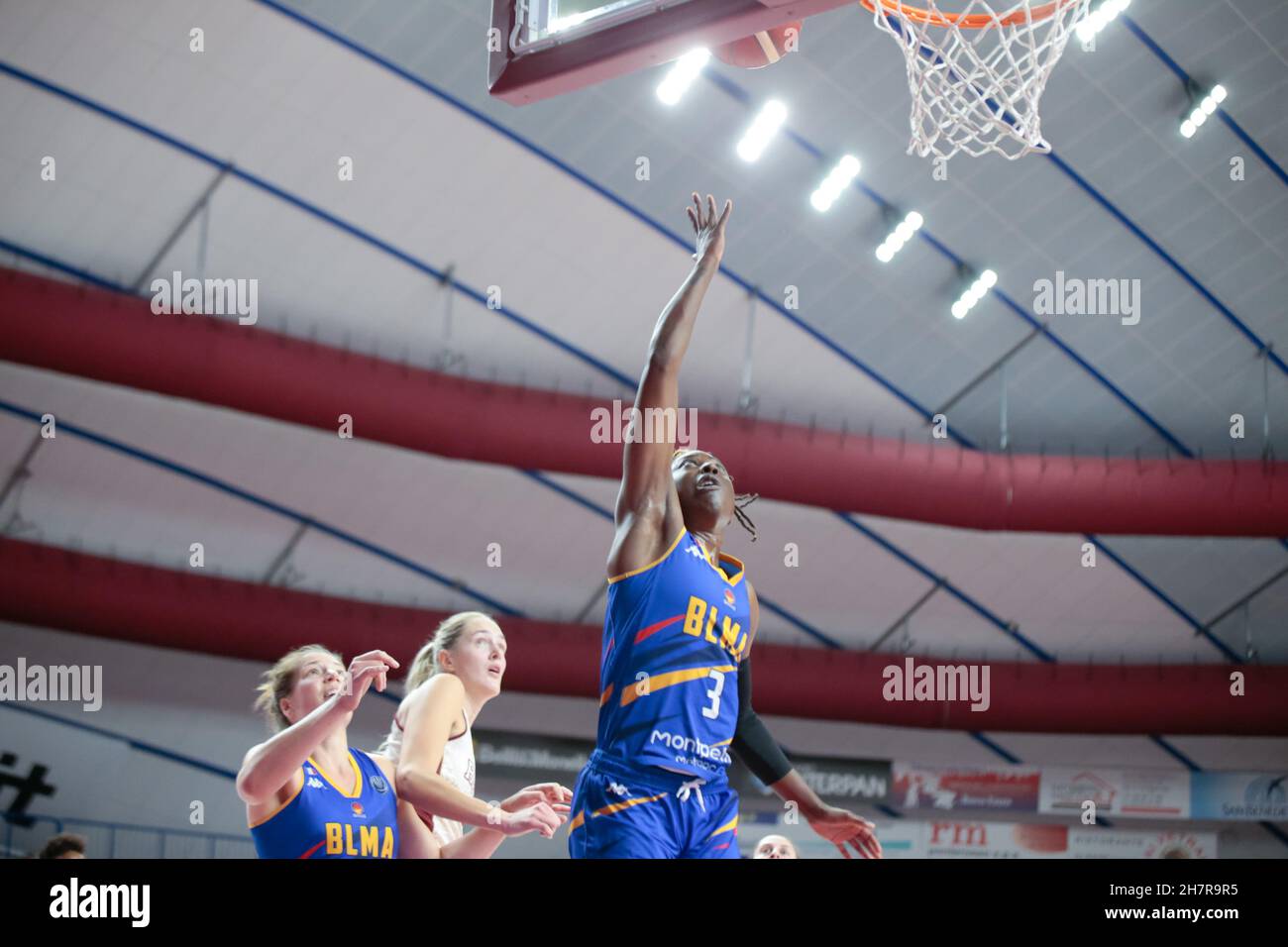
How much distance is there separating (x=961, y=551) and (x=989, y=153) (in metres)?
5.65

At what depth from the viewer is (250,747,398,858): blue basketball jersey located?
14.1 ft

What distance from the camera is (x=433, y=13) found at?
1286 cm

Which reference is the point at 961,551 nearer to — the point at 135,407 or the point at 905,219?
the point at 905,219

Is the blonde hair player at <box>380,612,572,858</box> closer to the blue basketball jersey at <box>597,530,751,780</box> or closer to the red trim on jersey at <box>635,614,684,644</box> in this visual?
the blue basketball jersey at <box>597,530,751,780</box>

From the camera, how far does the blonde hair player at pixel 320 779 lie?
3.91 metres

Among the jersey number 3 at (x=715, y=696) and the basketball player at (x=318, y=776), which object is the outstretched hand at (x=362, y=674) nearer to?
the basketball player at (x=318, y=776)

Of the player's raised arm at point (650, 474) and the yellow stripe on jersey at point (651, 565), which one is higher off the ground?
the player's raised arm at point (650, 474)

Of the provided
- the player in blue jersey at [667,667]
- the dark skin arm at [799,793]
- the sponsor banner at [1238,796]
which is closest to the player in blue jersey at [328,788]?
the player in blue jersey at [667,667]

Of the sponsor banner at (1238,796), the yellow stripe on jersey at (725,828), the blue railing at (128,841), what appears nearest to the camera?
the yellow stripe on jersey at (725,828)

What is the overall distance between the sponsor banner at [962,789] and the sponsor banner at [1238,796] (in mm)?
2213

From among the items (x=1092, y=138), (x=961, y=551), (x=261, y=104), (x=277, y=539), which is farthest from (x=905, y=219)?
(x=277, y=539)

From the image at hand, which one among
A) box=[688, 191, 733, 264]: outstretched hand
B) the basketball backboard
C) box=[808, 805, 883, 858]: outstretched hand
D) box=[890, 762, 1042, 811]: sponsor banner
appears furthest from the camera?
box=[890, 762, 1042, 811]: sponsor banner

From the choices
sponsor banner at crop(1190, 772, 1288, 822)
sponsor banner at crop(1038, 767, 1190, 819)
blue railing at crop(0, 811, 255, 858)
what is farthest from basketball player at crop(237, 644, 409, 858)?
sponsor banner at crop(1190, 772, 1288, 822)

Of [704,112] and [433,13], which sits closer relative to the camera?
[433,13]
